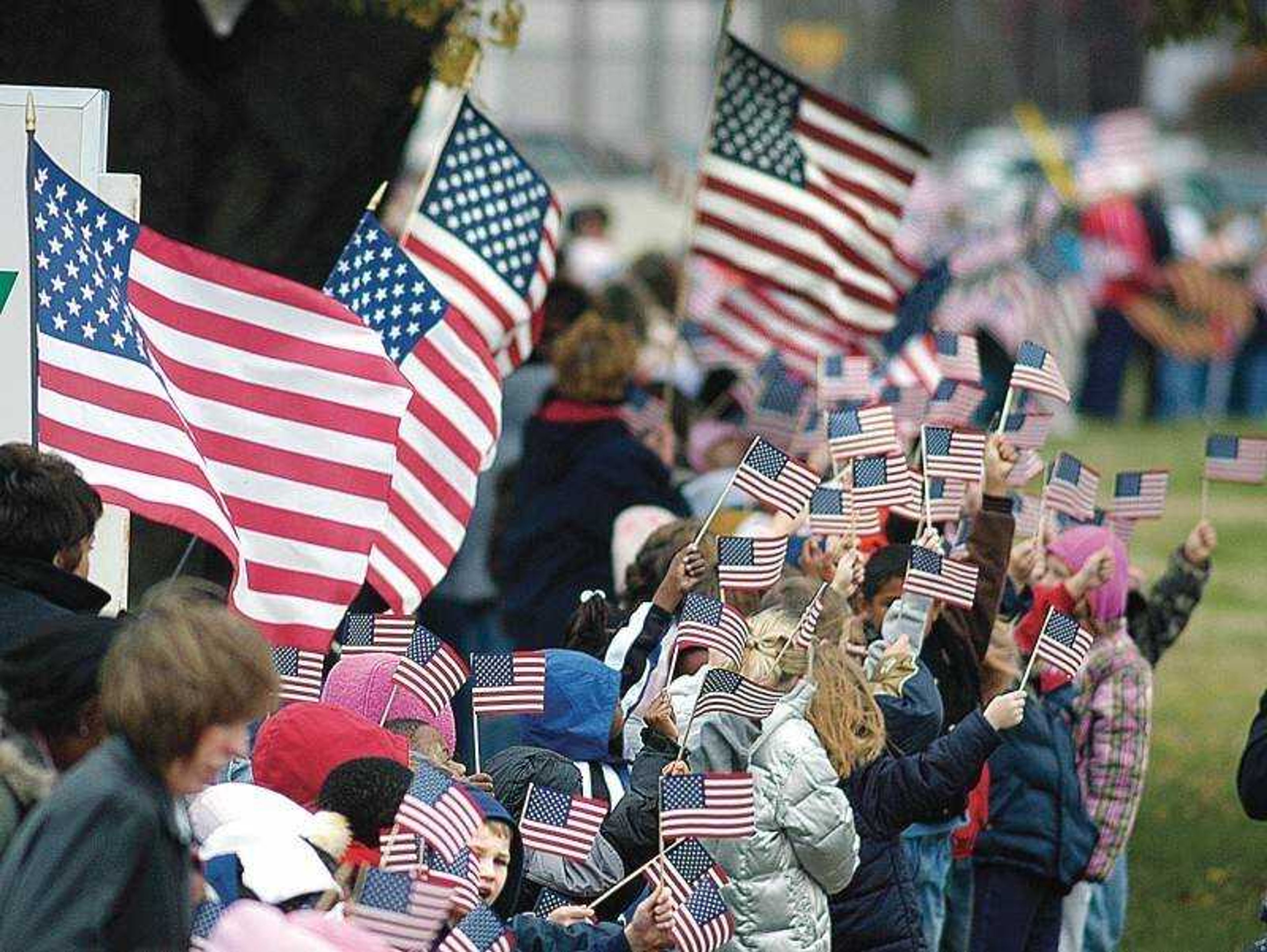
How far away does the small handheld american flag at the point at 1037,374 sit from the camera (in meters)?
9.83

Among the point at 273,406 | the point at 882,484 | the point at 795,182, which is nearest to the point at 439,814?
the point at 273,406

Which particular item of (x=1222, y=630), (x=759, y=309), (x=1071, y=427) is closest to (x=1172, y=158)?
(x=1071, y=427)

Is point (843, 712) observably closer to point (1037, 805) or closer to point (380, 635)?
point (380, 635)

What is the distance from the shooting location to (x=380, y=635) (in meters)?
8.09

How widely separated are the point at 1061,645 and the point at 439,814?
2607mm

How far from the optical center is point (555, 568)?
13.1 m

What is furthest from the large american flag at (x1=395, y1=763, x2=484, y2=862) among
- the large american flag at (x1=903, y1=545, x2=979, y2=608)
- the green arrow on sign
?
the green arrow on sign

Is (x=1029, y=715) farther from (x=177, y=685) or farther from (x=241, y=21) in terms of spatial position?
(x=241, y=21)

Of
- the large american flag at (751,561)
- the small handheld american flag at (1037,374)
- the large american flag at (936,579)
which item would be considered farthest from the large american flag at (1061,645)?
the small handheld american flag at (1037,374)

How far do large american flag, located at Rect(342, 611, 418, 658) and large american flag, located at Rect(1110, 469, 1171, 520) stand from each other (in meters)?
3.31

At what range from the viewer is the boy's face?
6.60 metres

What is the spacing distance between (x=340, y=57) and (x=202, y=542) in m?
2.26

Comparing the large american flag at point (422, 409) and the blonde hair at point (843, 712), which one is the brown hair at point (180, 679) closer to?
the blonde hair at point (843, 712)

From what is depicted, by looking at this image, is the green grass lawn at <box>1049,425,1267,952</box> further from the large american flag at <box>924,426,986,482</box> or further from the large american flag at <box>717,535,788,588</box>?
the large american flag at <box>717,535,788,588</box>
